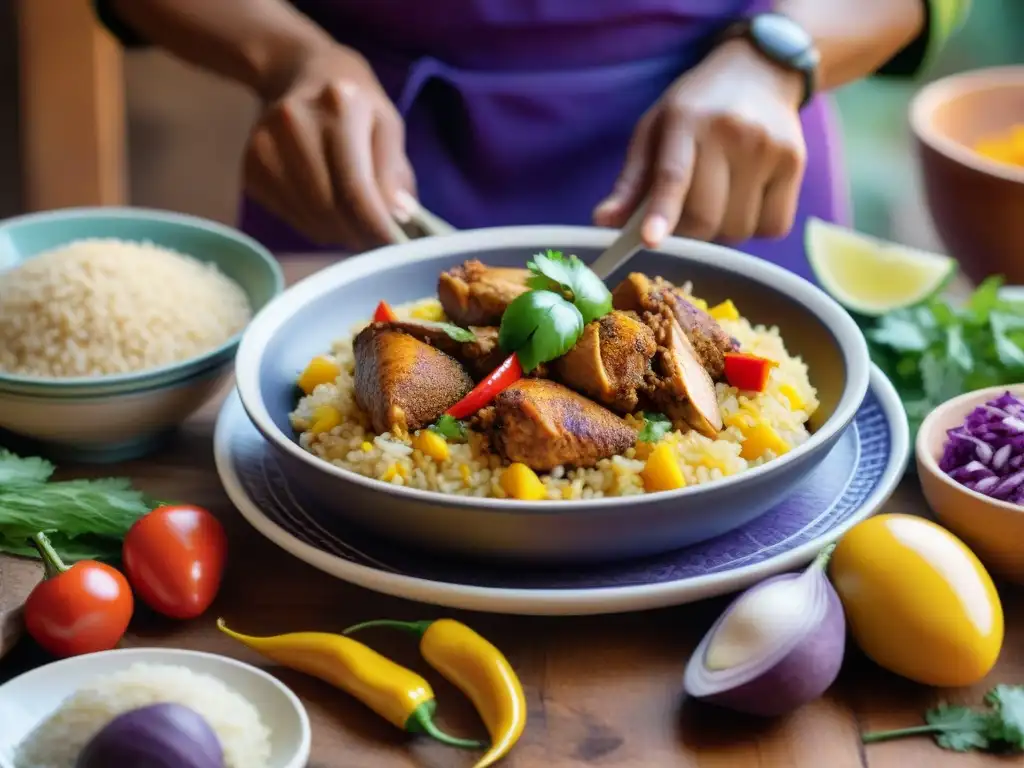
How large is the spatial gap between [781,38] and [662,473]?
144 cm

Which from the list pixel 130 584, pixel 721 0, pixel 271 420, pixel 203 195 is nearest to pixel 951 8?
pixel 721 0

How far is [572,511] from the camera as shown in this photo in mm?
1591

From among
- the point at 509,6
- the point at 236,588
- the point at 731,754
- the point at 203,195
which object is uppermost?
the point at 509,6

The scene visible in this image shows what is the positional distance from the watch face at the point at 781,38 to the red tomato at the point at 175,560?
171 centimetres

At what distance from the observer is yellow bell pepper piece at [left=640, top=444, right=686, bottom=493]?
1.73m

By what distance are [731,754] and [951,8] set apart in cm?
227

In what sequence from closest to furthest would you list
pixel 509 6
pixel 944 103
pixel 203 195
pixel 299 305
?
pixel 299 305 → pixel 509 6 → pixel 944 103 → pixel 203 195

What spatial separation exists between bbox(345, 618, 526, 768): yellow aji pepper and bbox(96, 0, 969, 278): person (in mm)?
1094

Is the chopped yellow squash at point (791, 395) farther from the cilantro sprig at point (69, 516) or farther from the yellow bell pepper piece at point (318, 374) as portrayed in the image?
the cilantro sprig at point (69, 516)

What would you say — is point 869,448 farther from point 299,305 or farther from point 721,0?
point 721,0

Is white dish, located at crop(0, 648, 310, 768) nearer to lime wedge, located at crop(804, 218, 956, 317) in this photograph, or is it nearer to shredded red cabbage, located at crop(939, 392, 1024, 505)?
shredded red cabbage, located at crop(939, 392, 1024, 505)

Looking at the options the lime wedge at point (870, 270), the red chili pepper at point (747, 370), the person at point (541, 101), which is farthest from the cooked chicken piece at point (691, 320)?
the lime wedge at point (870, 270)

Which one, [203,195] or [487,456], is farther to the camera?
[203,195]

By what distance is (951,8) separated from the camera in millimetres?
3088
